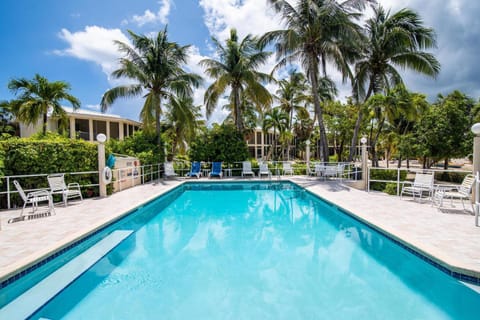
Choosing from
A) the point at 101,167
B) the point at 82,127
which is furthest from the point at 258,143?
the point at 101,167

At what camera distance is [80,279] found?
361 centimetres

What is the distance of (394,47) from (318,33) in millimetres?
4386

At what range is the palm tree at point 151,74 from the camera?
527 inches

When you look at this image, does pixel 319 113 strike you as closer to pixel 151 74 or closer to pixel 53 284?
pixel 151 74

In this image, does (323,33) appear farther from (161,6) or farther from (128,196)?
(128,196)

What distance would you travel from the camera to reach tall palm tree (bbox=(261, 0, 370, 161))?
12039mm

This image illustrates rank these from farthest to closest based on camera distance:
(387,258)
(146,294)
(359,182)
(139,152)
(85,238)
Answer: (139,152) < (359,182) < (85,238) < (387,258) < (146,294)

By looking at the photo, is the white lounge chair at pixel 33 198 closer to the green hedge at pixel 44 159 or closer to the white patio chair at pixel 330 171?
the green hedge at pixel 44 159

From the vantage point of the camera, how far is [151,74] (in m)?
13.6

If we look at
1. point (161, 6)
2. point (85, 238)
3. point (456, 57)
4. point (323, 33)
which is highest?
point (161, 6)

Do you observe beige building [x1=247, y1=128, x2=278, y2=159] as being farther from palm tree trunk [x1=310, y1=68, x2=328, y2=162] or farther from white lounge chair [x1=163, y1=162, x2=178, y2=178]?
white lounge chair [x1=163, y1=162, x2=178, y2=178]

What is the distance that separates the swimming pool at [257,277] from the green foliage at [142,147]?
7228mm

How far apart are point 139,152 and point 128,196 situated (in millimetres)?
5345

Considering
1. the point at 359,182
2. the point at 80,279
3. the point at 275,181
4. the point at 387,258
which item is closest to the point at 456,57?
the point at 359,182
